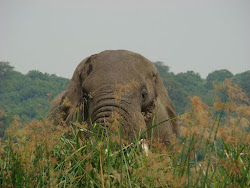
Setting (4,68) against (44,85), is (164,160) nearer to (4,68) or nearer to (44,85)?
(44,85)

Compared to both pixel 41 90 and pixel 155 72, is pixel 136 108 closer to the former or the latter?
pixel 155 72

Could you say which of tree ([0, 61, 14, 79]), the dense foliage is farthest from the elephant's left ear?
tree ([0, 61, 14, 79])

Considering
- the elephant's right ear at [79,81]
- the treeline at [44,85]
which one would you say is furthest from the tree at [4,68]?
the elephant's right ear at [79,81]

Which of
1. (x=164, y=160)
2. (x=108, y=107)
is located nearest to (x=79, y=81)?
(x=108, y=107)

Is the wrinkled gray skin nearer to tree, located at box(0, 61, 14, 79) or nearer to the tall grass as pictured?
the tall grass

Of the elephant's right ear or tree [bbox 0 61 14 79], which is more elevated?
tree [bbox 0 61 14 79]

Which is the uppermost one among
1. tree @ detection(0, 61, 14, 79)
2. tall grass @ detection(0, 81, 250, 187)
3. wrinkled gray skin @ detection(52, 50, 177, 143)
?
tree @ detection(0, 61, 14, 79)

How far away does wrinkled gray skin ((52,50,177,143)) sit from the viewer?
6.00 meters

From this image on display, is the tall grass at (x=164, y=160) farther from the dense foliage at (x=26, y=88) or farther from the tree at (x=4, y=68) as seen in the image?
the tree at (x=4, y=68)

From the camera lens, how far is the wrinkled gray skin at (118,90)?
600cm

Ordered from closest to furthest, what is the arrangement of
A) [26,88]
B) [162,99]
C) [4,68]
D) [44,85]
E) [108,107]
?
[108,107]
[162,99]
[26,88]
[44,85]
[4,68]

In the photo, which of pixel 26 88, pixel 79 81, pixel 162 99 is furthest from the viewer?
pixel 26 88

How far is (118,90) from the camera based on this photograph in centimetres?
594

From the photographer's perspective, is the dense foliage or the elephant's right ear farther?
the dense foliage
